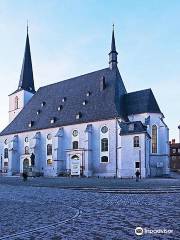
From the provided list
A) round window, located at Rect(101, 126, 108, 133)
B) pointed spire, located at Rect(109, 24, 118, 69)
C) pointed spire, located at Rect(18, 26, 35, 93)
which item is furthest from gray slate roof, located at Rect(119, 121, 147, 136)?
pointed spire, located at Rect(18, 26, 35, 93)

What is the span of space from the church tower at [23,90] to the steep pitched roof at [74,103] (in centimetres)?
297

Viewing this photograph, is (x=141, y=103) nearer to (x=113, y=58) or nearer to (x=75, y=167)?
(x=113, y=58)

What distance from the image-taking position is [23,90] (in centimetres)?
6781

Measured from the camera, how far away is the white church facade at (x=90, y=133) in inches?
1817

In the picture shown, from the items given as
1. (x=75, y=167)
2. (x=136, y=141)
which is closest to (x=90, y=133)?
(x=75, y=167)

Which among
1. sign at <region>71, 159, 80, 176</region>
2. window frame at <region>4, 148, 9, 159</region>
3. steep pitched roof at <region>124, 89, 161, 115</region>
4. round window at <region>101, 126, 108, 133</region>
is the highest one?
steep pitched roof at <region>124, 89, 161, 115</region>

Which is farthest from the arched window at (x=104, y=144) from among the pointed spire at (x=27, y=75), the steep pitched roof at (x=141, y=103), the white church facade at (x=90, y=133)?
the pointed spire at (x=27, y=75)

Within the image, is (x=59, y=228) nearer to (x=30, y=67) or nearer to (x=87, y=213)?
(x=87, y=213)

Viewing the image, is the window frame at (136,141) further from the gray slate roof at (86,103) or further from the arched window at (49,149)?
the arched window at (49,149)

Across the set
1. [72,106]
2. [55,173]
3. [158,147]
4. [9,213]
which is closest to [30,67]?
[72,106]

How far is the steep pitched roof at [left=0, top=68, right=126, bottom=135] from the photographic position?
166 feet

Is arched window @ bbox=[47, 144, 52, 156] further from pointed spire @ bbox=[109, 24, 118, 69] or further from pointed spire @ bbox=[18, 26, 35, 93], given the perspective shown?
pointed spire @ bbox=[18, 26, 35, 93]

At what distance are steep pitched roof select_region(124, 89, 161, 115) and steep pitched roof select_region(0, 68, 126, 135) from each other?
138 cm

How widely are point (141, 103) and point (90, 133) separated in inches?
365
